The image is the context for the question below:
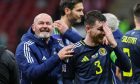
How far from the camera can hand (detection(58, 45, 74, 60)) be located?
7.73m

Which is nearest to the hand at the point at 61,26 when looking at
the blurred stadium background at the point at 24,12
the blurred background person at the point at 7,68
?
the blurred background person at the point at 7,68

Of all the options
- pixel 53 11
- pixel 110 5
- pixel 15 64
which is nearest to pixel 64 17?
pixel 15 64

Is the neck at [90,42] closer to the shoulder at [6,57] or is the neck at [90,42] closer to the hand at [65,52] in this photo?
the hand at [65,52]

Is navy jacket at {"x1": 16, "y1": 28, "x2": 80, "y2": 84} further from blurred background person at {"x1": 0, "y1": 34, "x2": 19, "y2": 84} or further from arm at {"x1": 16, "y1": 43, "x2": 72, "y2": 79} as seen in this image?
blurred background person at {"x1": 0, "y1": 34, "x2": 19, "y2": 84}

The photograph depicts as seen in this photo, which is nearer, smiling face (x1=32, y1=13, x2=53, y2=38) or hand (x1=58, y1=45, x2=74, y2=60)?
hand (x1=58, y1=45, x2=74, y2=60)

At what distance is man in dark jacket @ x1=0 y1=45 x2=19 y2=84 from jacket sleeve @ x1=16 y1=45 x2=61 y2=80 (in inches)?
14.7

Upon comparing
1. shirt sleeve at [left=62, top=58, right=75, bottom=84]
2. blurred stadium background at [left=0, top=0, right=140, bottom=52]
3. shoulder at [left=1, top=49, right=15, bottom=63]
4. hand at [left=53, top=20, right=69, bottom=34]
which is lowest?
blurred stadium background at [left=0, top=0, right=140, bottom=52]

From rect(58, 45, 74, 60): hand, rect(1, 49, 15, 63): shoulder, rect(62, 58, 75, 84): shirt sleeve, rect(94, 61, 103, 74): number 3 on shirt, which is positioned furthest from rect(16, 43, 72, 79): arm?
rect(1, 49, 15, 63): shoulder

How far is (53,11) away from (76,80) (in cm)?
1090

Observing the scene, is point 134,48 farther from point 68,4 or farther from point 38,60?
point 38,60

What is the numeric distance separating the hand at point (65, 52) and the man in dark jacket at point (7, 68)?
0.58 meters

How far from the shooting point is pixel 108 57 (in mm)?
7871

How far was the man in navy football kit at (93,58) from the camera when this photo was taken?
7777 millimetres

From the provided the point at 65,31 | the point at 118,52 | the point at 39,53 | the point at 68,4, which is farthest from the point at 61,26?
the point at 118,52
